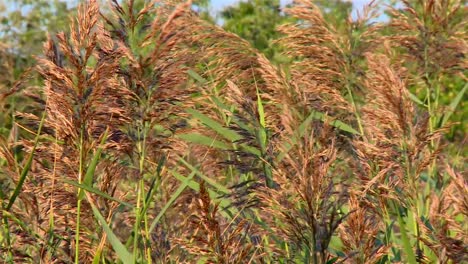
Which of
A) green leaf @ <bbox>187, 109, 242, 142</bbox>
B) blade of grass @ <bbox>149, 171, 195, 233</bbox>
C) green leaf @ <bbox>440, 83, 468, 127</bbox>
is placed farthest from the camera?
green leaf @ <bbox>440, 83, 468, 127</bbox>

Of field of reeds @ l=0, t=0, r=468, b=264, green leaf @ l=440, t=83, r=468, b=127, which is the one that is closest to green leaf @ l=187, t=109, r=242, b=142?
field of reeds @ l=0, t=0, r=468, b=264

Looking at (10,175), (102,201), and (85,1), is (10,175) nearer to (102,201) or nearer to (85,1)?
(102,201)

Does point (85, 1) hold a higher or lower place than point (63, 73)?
higher

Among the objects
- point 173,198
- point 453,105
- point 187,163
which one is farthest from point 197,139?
point 453,105

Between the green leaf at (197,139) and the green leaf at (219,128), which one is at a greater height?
the green leaf at (219,128)

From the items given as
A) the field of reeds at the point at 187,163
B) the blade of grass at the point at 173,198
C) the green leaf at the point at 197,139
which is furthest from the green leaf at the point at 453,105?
the blade of grass at the point at 173,198

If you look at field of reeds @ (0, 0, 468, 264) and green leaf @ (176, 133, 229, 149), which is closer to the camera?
field of reeds @ (0, 0, 468, 264)

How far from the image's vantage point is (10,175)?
304 cm

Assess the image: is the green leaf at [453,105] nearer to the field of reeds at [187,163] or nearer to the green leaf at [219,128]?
the field of reeds at [187,163]

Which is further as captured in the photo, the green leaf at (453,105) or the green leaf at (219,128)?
the green leaf at (453,105)

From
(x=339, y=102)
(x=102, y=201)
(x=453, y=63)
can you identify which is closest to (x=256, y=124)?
(x=102, y=201)

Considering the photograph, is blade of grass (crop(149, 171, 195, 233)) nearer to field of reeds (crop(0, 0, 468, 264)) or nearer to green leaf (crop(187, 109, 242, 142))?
field of reeds (crop(0, 0, 468, 264))

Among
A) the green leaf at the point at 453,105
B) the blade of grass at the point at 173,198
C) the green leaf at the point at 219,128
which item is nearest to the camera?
the blade of grass at the point at 173,198

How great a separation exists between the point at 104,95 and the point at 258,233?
0.59 meters
